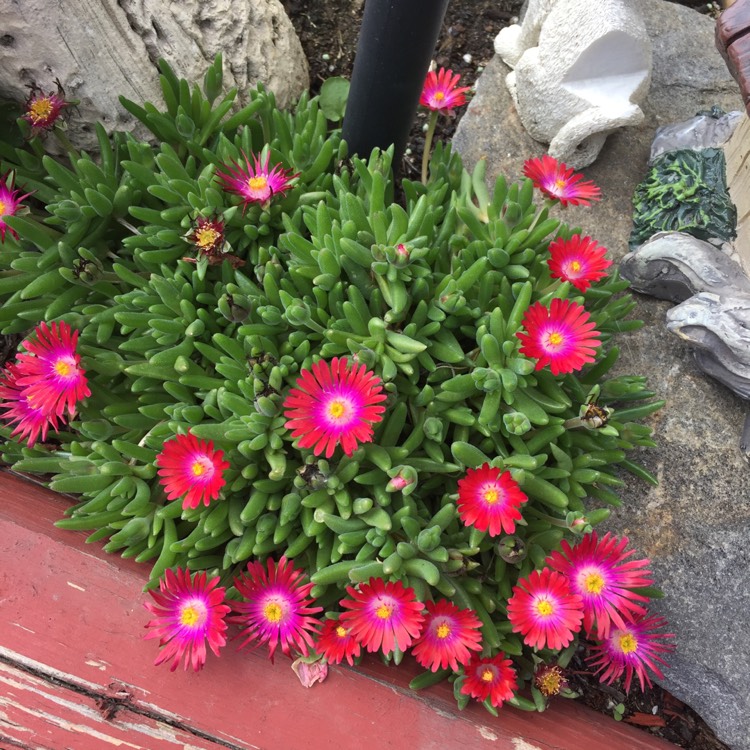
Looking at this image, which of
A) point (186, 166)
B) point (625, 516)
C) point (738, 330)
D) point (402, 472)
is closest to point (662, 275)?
point (738, 330)

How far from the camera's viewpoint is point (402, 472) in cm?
127

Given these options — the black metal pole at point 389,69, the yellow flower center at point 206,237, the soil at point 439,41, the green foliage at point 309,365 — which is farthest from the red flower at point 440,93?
the yellow flower center at point 206,237

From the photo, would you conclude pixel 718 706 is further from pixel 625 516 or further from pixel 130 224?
pixel 130 224

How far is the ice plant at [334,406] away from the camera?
3.97 ft

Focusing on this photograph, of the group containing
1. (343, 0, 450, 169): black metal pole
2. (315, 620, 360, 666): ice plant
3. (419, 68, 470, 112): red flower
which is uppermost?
(419, 68, 470, 112): red flower

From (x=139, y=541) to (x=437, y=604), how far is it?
65 cm

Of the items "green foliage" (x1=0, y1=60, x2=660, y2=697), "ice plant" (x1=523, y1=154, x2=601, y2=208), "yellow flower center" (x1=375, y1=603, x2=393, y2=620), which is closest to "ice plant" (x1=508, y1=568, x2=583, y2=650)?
"green foliage" (x1=0, y1=60, x2=660, y2=697)

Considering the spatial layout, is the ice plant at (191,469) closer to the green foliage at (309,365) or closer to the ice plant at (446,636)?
the green foliage at (309,365)

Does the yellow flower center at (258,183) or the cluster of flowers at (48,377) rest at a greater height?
the yellow flower center at (258,183)

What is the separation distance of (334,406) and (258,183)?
58 cm

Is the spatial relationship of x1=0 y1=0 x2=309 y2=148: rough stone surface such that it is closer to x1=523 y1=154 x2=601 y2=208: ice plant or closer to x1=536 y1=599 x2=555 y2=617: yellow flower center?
x1=523 y1=154 x2=601 y2=208: ice plant

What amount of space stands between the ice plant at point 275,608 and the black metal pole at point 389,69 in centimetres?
108

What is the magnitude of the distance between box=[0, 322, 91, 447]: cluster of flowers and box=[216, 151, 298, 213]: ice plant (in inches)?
18.9

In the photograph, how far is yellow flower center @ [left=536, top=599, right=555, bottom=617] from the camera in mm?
1229
